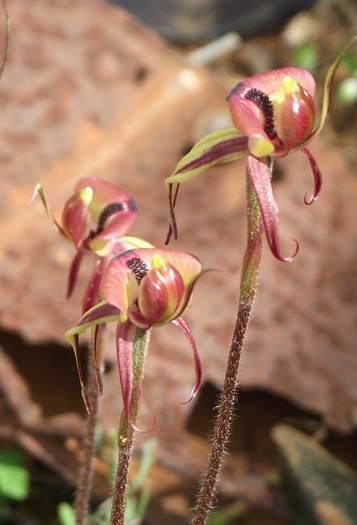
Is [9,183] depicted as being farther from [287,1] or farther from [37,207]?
[287,1]

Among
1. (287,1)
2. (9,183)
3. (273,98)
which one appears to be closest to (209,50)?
(287,1)

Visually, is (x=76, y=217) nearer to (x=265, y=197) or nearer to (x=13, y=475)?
(x=265, y=197)

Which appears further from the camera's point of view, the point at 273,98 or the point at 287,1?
the point at 287,1

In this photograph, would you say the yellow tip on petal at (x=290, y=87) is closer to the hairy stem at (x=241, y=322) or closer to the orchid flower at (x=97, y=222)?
the hairy stem at (x=241, y=322)

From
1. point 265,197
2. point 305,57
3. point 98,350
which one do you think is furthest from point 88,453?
point 305,57

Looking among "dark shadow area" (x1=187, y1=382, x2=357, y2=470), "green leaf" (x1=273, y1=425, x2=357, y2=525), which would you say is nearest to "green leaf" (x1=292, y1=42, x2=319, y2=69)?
"dark shadow area" (x1=187, y1=382, x2=357, y2=470)
